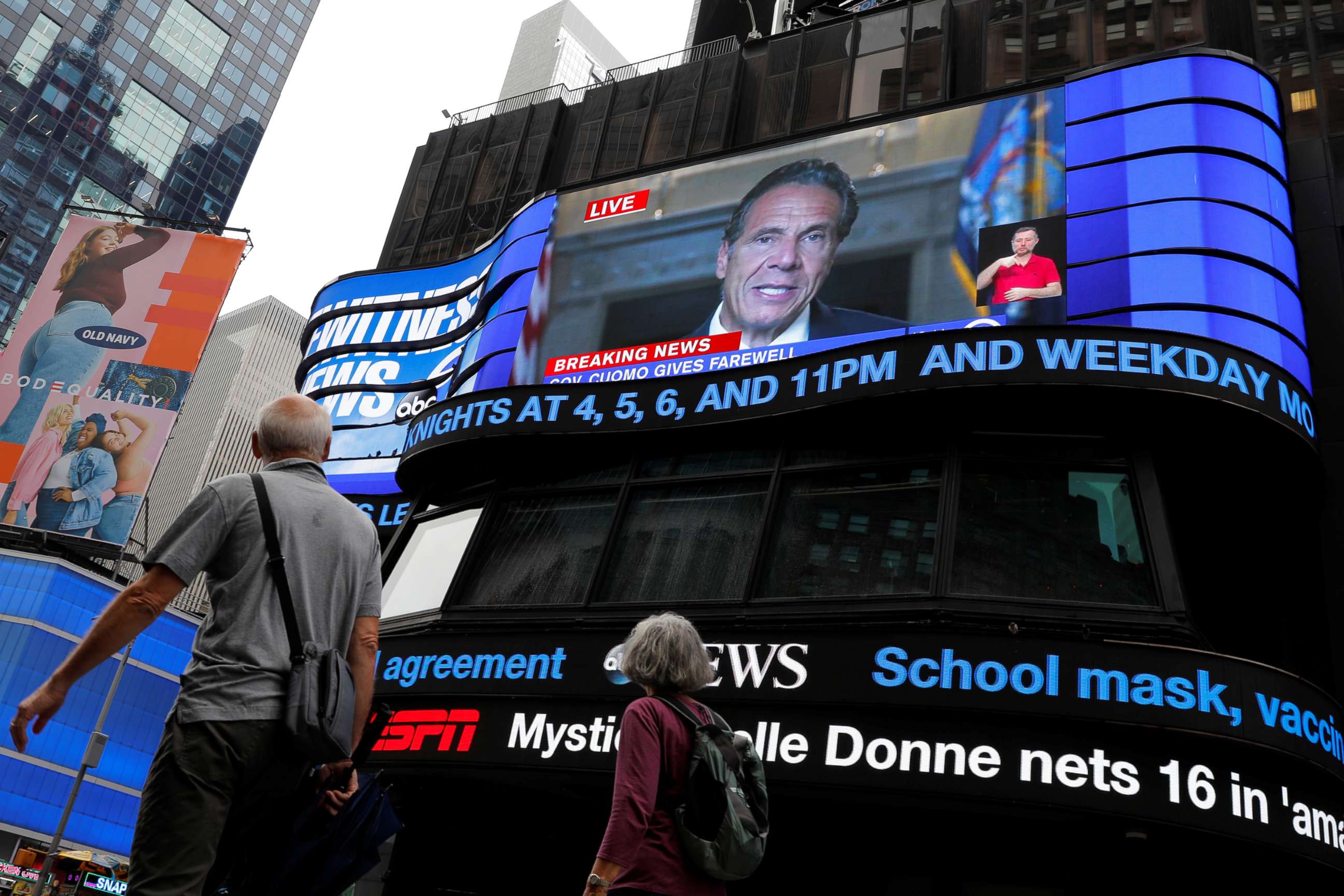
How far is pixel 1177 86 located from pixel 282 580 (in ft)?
44.7

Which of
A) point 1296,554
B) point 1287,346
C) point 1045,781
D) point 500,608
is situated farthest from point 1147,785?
point 500,608

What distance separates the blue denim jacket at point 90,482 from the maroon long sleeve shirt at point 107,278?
5.38 m

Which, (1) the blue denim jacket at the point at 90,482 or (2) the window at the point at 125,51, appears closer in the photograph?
(1) the blue denim jacket at the point at 90,482

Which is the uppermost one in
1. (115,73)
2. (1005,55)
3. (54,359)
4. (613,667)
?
(115,73)

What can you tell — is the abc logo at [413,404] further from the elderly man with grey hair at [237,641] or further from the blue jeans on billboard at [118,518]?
the blue jeans on billboard at [118,518]

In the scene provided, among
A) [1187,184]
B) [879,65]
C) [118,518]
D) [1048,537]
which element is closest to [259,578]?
[1048,537]

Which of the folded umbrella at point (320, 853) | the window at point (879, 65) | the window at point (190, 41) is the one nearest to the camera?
the folded umbrella at point (320, 853)

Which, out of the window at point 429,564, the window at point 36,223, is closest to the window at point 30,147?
the window at point 36,223

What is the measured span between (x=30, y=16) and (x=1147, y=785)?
15778cm

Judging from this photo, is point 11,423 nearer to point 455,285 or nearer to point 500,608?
point 455,285

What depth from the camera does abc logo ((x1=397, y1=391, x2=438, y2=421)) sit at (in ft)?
68.4

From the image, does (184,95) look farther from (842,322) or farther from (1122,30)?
(842,322)

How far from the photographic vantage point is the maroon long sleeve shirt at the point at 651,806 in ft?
14.4

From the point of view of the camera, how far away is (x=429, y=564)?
1508cm
